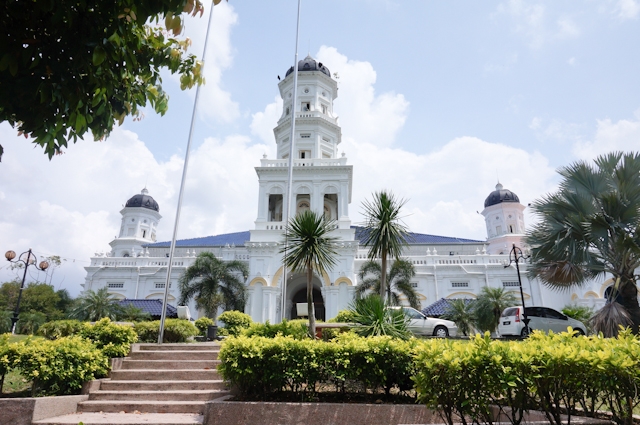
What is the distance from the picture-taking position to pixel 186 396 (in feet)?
24.3

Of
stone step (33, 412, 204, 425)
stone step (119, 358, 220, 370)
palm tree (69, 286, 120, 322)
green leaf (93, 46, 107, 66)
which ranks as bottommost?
stone step (33, 412, 204, 425)

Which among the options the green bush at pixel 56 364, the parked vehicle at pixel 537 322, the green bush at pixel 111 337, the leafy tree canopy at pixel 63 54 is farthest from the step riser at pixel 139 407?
the parked vehicle at pixel 537 322

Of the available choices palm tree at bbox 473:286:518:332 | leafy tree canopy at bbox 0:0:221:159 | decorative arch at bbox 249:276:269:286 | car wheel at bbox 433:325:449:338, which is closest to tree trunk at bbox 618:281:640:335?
car wheel at bbox 433:325:449:338

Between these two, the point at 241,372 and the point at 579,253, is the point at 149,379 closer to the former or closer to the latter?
the point at 241,372

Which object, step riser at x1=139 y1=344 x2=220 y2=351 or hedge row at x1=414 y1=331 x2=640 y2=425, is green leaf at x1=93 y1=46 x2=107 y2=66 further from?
step riser at x1=139 y1=344 x2=220 y2=351

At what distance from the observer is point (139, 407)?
277 inches

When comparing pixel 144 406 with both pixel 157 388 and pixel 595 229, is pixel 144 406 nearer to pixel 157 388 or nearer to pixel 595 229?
pixel 157 388

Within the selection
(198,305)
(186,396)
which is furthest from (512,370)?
(198,305)

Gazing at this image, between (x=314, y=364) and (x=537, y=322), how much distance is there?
45.3 ft

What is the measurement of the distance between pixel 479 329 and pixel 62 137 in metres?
22.9

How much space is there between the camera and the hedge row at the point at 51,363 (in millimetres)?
7098

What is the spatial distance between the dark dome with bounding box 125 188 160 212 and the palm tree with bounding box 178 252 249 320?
24566 millimetres

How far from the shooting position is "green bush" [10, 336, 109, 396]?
279 inches

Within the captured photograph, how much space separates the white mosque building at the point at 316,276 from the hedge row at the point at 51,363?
18477 mm
